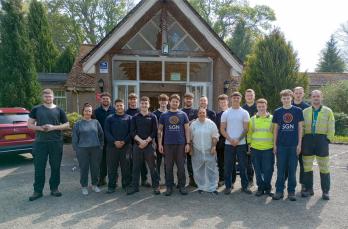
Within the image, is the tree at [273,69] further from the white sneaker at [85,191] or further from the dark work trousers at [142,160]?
the white sneaker at [85,191]

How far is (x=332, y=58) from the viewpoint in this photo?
1750 inches

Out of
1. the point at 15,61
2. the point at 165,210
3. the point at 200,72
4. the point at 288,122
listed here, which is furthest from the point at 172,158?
the point at 15,61

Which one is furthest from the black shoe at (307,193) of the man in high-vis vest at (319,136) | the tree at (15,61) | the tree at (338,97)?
the tree at (338,97)

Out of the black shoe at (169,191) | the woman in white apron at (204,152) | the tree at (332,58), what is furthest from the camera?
the tree at (332,58)

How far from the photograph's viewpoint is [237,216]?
4941 mm

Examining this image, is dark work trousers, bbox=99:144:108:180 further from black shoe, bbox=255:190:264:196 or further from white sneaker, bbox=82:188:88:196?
black shoe, bbox=255:190:264:196

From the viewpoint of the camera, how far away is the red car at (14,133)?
8.59 m

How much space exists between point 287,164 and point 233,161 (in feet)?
3.29

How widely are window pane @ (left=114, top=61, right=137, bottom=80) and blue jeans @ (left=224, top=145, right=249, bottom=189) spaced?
549cm

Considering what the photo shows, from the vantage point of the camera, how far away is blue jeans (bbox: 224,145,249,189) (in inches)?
240

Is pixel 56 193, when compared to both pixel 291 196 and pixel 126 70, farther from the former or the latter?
pixel 126 70

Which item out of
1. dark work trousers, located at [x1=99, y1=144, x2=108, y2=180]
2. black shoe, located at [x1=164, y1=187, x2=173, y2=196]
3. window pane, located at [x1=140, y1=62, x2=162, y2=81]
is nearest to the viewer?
black shoe, located at [x1=164, y1=187, x2=173, y2=196]

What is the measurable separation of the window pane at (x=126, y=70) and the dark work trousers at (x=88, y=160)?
482cm

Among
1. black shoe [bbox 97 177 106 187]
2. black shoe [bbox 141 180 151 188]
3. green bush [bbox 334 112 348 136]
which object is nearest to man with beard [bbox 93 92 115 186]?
black shoe [bbox 97 177 106 187]
